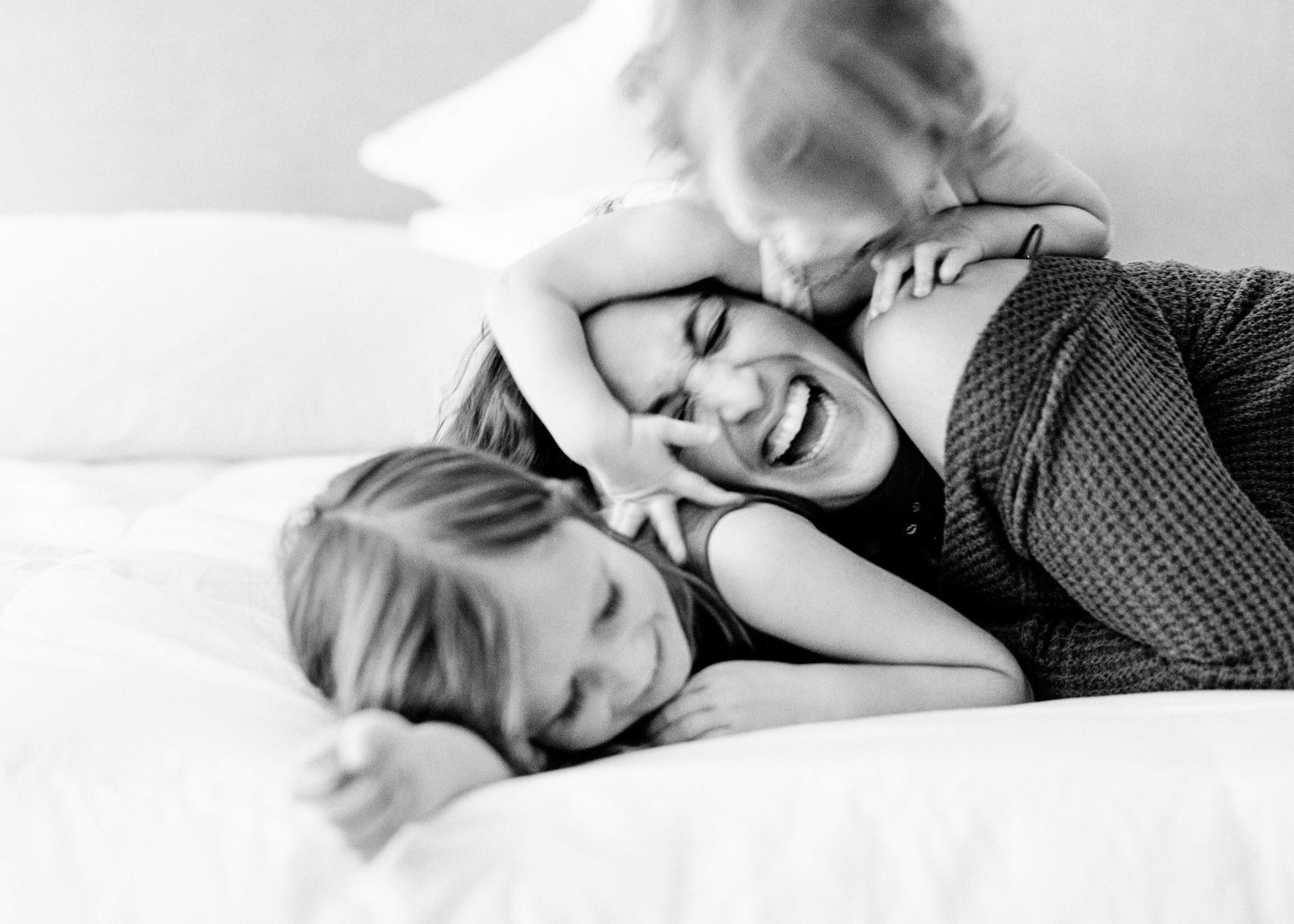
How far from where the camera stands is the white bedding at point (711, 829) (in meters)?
0.54

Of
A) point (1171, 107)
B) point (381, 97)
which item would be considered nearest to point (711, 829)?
point (1171, 107)

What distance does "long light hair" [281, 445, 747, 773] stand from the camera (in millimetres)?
628

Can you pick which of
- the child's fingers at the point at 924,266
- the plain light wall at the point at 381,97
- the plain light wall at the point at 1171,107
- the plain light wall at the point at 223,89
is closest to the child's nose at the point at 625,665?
the child's fingers at the point at 924,266

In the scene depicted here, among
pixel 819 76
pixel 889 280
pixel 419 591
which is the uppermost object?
pixel 819 76

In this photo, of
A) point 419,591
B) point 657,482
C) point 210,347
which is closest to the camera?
point 419,591

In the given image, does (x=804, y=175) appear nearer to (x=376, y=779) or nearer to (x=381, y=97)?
(x=376, y=779)

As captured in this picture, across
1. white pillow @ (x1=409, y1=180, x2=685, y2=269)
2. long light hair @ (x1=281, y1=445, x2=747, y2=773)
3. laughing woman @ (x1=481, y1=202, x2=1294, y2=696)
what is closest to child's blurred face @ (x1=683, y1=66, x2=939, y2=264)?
laughing woman @ (x1=481, y1=202, x2=1294, y2=696)

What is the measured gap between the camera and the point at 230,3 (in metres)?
1.89

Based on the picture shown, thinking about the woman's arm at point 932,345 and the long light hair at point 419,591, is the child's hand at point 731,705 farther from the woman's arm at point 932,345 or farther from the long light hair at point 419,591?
the woman's arm at point 932,345

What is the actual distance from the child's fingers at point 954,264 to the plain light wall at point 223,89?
1.31 meters

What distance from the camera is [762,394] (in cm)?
87

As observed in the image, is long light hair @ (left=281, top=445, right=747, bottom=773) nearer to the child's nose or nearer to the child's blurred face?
the child's nose

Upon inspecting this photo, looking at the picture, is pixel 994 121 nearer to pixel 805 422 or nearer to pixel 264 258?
pixel 805 422

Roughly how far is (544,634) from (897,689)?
0.79 feet
